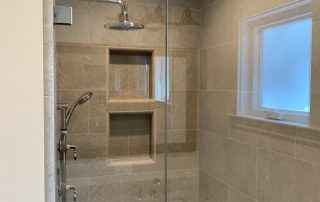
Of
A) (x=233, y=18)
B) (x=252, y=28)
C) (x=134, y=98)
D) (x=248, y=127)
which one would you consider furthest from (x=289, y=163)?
(x=134, y=98)

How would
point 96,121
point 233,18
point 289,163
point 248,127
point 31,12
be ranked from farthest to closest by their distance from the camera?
point 96,121 → point 233,18 → point 248,127 → point 289,163 → point 31,12

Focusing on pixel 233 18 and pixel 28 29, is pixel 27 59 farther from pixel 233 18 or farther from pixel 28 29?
pixel 233 18

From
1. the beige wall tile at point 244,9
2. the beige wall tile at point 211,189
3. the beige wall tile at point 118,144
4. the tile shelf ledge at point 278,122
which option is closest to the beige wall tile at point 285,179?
the tile shelf ledge at point 278,122

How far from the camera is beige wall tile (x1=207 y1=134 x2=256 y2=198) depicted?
1677 millimetres

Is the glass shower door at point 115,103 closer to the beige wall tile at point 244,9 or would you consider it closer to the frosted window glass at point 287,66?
the beige wall tile at point 244,9

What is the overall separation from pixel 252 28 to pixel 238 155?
0.74 m

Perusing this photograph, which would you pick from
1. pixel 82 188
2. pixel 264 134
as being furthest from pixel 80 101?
pixel 264 134

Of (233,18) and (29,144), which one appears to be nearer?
(29,144)

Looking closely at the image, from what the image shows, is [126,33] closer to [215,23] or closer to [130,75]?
[130,75]

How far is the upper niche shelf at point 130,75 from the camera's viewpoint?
2004mm

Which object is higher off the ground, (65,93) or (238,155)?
(65,93)

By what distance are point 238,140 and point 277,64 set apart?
0.51 meters

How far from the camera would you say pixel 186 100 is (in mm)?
2170

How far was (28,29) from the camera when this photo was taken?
78 centimetres
